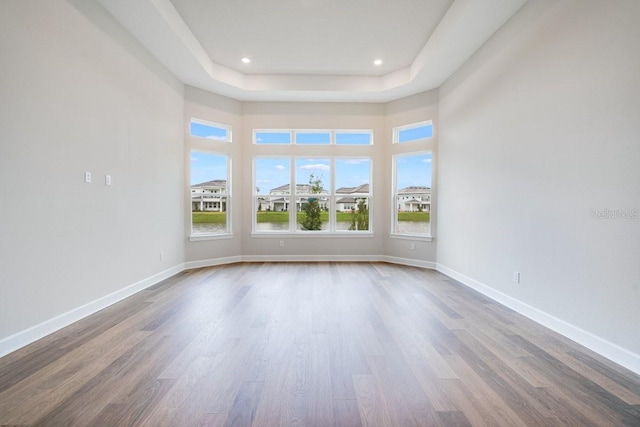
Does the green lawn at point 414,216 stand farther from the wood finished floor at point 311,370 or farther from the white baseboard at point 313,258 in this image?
the wood finished floor at point 311,370

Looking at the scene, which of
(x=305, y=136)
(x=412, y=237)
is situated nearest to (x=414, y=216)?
(x=412, y=237)

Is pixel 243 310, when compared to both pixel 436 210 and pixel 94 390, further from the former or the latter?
pixel 436 210

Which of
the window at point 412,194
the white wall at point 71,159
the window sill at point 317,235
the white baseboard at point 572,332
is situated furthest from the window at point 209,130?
the white baseboard at point 572,332

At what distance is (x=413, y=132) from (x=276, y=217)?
10.5ft

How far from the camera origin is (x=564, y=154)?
2633 mm

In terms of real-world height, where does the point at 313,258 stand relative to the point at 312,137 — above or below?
below

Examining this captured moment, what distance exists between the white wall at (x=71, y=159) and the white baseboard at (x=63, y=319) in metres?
0.04

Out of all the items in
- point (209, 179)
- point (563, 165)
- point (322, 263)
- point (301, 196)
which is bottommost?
point (322, 263)

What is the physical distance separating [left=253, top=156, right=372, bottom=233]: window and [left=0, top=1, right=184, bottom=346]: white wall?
2.21 m

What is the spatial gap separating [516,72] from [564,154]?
1177mm

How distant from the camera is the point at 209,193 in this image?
5598 millimetres

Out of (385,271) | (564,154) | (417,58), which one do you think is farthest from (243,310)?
(417,58)

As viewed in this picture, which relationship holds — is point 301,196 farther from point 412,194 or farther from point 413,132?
point 413,132

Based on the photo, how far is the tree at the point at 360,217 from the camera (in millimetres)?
6148
